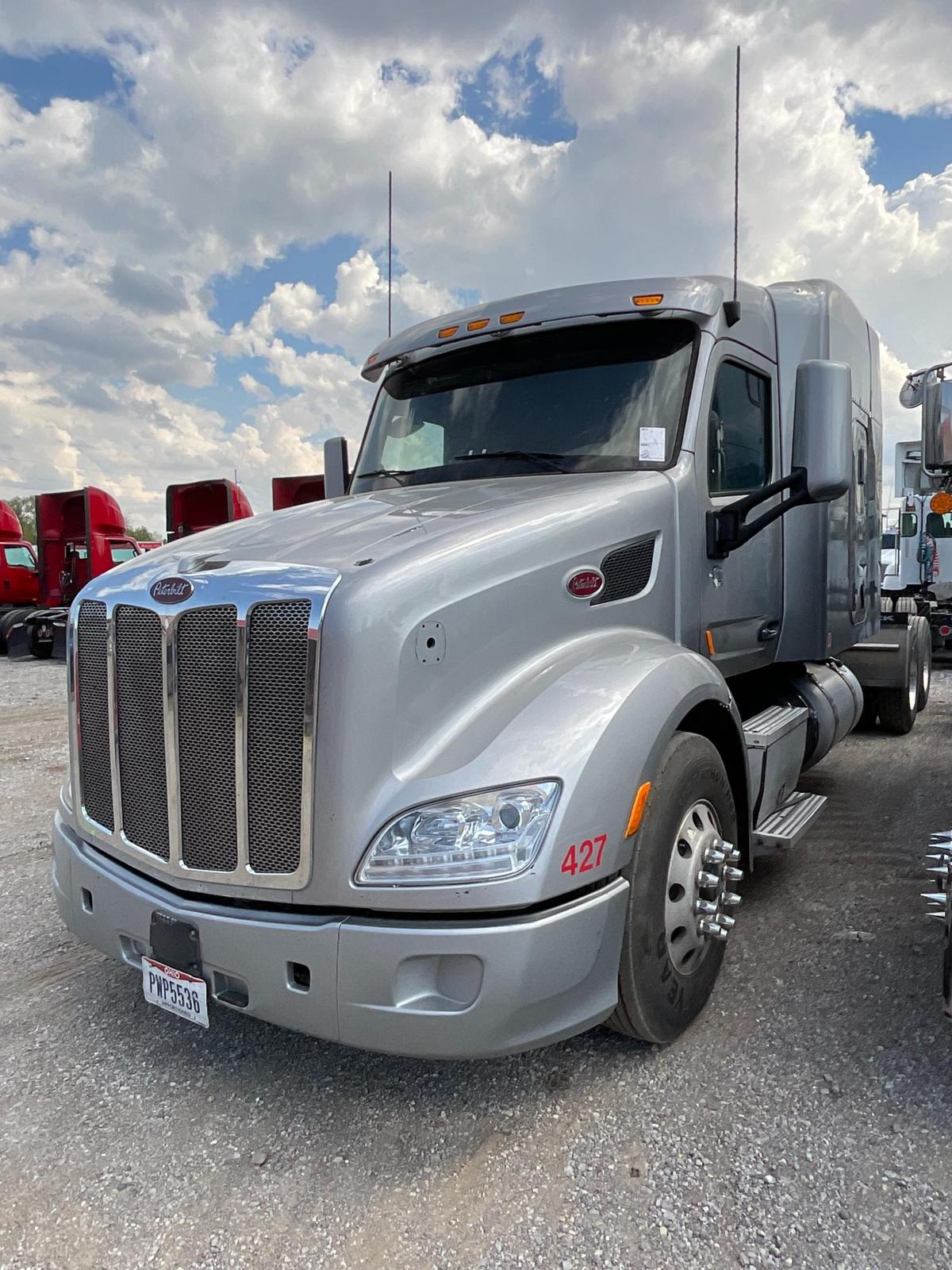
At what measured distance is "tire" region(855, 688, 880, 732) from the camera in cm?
773

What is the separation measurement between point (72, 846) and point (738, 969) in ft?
8.32

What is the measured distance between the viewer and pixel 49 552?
17.5 m

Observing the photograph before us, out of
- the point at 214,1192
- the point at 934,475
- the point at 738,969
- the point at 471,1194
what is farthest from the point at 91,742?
the point at 934,475

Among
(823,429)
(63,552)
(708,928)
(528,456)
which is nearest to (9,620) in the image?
(63,552)

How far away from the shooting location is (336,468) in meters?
4.92

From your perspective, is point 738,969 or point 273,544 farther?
point 738,969

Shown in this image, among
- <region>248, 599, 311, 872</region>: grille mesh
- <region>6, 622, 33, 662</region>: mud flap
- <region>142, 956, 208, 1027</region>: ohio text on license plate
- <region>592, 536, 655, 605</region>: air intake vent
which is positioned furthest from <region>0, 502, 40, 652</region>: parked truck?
<region>248, 599, 311, 872</region>: grille mesh

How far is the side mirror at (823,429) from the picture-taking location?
3484 mm

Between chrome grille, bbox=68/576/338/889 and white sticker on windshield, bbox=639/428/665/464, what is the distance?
5.42 ft

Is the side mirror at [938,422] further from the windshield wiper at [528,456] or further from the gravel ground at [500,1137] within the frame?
the gravel ground at [500,1137]

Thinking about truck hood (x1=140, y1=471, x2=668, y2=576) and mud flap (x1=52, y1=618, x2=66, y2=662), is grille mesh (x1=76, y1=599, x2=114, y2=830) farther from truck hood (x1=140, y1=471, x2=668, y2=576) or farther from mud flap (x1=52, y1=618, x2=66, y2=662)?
mud flap (x1=52, y1=618, x2=66, y2=662)

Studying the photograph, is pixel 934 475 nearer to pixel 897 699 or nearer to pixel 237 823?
pixel 897 699

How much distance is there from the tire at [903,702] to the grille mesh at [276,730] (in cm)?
662

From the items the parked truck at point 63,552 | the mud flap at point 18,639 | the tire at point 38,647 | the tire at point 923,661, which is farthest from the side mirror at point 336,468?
the mud flap at point 18,639
